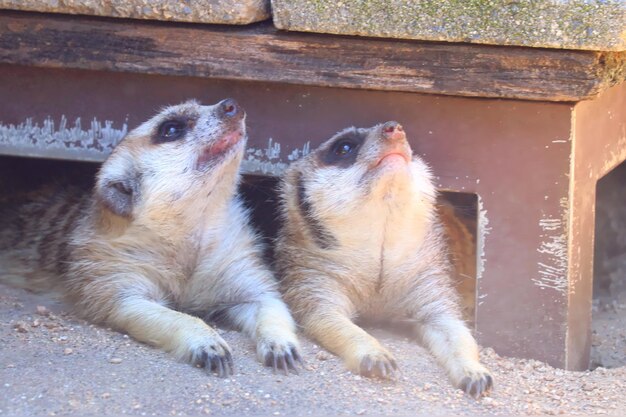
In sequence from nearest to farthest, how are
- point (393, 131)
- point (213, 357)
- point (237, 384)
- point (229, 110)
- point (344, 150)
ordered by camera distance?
point (237, 384) → point (213, 357) → point (393, 131) → point (229, 110) → point (344, 150)

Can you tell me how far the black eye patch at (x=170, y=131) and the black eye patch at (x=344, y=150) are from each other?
1.75ft

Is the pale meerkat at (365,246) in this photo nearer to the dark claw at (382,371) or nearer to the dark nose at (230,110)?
the dark claw at (382,371)

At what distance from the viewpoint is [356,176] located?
4023 millimetres

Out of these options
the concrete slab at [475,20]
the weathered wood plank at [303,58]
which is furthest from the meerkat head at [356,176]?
the concrete slab at [475,20]

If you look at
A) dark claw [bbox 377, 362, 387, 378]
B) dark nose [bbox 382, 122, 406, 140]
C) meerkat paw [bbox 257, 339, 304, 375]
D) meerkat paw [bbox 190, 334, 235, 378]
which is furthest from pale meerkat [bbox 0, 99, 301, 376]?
dark nose [bbox 382, 122, 406, 140]

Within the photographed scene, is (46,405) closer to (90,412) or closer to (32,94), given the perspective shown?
(90,412)

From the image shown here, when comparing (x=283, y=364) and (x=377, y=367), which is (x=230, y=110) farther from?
(x=377, y=367)

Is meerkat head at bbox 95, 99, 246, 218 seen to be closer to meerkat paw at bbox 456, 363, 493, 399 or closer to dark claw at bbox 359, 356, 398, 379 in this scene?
dark claw at bbox 359, 356, 398, 379

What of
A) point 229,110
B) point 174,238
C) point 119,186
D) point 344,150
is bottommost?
point 174,238

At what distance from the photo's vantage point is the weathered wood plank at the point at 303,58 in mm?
3777

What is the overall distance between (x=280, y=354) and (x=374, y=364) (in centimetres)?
31

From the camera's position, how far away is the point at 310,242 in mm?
4234

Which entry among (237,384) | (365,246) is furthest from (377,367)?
(365,246)

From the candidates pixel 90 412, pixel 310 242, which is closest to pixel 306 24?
pixel 310 242
